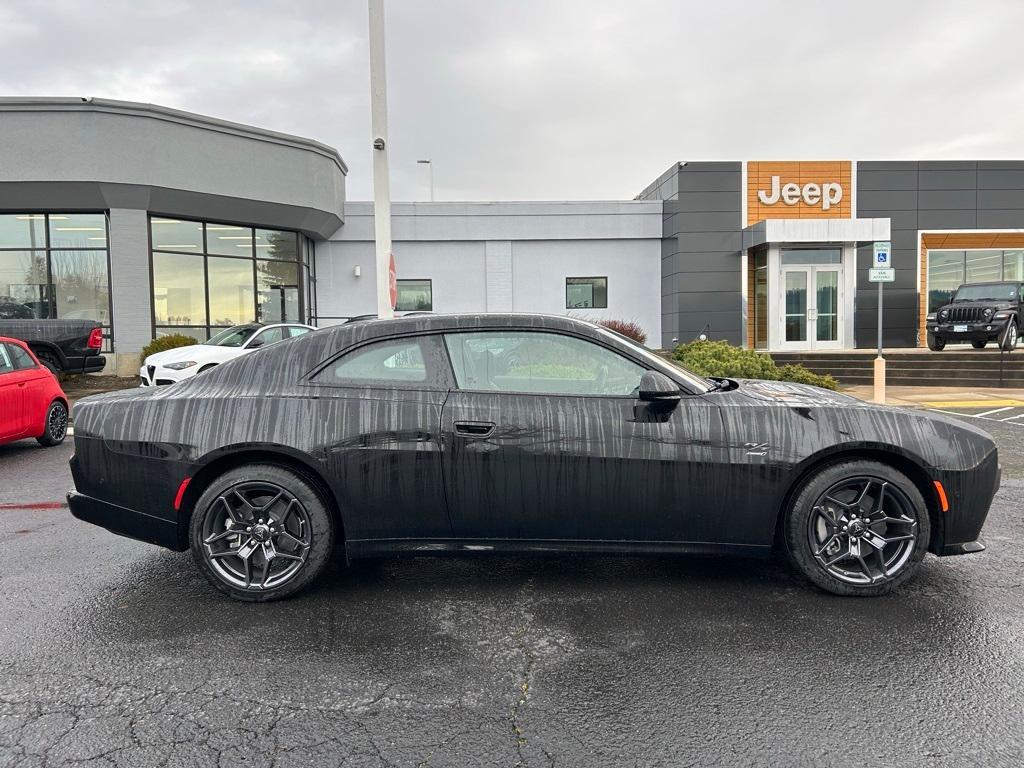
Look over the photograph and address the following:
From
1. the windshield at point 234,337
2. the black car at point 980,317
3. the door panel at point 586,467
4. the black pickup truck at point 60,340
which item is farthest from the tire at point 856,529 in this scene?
the black car at point 980,317

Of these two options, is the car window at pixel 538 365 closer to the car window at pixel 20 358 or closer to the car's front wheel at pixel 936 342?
the car window at pixel 20 358

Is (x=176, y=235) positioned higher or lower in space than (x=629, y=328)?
higher

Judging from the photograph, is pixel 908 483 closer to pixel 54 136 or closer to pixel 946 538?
pixel 946 538

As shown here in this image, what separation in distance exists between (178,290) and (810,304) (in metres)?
17.8

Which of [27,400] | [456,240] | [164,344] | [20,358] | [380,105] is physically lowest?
[27,400]

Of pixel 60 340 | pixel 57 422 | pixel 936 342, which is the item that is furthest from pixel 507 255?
pixel 57 422

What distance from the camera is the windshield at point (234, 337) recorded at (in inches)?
556

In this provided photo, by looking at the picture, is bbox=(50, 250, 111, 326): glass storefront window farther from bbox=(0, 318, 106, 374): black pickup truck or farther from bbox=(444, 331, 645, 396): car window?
bbox=(444, 331, 645, 396): car window

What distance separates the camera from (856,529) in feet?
12.3

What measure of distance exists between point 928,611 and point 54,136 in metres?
19.5

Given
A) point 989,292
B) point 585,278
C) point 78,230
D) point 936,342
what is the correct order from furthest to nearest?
1. point 585,278
2. point 936,342
3. point 989,292
4. point 78,230

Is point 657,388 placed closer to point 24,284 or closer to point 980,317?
point 980,317

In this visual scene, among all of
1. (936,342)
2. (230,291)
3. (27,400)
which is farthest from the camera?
(230,291)

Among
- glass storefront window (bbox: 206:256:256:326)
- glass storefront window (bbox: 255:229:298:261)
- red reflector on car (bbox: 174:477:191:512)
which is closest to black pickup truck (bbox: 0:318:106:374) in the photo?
glass storefront window (bbox: 206:256:256:326)
